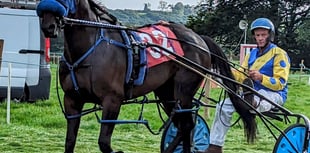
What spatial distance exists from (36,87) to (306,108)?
17.7 feet

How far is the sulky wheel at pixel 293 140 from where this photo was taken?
540 centimetres

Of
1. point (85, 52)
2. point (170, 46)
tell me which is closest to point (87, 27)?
point (85, 52)

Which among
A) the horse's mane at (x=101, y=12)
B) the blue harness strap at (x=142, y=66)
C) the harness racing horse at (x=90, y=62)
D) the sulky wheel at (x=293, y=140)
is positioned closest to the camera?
the harness racing horse at (x=90, y=62)

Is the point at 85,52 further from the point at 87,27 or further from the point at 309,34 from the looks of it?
the point at 309,34

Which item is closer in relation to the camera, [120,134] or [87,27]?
[87,27]

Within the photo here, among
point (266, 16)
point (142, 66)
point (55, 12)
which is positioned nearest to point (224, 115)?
point (142, 66)

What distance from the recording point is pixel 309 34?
36281mm

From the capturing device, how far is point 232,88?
605cm

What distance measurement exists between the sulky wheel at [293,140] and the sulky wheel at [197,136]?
0.96 m

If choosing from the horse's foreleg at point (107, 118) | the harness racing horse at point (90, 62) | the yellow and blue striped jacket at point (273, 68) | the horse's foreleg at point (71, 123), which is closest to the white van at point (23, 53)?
the yellow and blue striped jacket at point (273, 68)

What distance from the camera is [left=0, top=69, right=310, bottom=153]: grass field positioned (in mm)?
7160

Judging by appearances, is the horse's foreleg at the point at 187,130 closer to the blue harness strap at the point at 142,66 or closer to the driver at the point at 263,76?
the driver at the point at 263,76

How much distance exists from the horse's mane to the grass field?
2.09m

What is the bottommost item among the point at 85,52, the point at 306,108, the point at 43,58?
the point at 306,108
